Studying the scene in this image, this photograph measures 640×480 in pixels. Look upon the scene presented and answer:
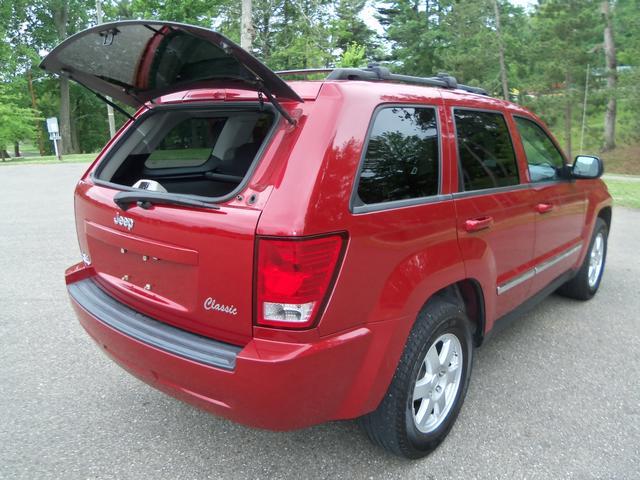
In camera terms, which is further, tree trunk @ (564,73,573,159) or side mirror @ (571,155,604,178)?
tree trunk @ (564,73,573,159)

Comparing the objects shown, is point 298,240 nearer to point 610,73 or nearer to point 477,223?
point 477,223

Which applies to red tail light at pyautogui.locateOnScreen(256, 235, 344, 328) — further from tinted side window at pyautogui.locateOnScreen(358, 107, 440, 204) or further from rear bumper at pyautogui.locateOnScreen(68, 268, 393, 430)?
tinted side window at pyautogui.locateOnScreen(358, 107, 440, 204)

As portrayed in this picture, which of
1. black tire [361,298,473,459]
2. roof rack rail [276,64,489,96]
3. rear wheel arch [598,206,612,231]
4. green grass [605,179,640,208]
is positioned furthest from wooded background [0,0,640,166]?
black tire [361,298,473,459]

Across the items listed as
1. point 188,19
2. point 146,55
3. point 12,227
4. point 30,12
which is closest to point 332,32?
point 188,19

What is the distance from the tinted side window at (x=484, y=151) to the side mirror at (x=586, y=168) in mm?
948

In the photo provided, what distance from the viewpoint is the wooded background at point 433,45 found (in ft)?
73.8

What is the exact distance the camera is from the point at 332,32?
68.8ft

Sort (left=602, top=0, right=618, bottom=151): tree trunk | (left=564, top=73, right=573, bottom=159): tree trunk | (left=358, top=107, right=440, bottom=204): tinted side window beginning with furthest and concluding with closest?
(left=564, top=73, right=573, bottom=159): tree trunk, (left=602, top=0, right=618, bottom=151): tree trunk, (left=358, top=107, right=440, bottom=204): tinted side window

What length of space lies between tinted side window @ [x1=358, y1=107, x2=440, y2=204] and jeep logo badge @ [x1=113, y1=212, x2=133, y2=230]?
1.08 metres

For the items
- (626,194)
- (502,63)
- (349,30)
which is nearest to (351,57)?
(626,194)

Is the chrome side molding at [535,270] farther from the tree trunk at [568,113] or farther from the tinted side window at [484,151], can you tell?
the tree trunk at [568,113]

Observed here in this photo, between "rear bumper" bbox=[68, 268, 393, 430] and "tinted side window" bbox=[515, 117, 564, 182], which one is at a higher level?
"tinted side window" bbox=[515, 117, 564, 182]

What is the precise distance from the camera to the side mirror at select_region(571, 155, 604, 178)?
12.7ft

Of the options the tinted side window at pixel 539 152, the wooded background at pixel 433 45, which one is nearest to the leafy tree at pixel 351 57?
the wooded background at pixel 433 45
